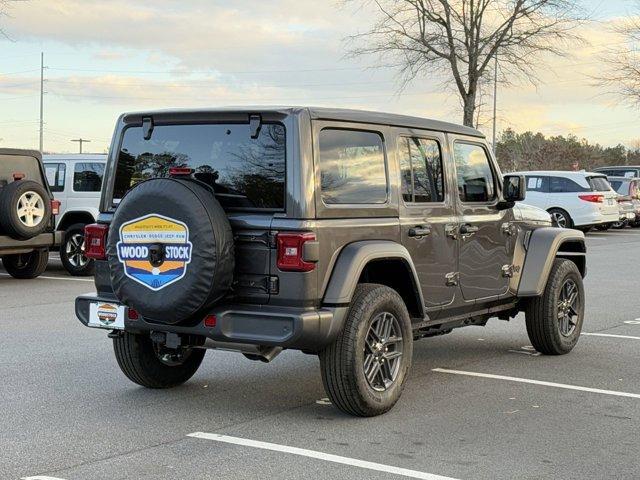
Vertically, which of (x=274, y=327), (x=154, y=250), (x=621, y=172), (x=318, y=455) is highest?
(x=621, y=172)

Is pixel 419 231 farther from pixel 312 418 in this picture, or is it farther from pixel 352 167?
pixel 312 418

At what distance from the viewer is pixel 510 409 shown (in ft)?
20.9

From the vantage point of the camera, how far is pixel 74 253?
1554 cm

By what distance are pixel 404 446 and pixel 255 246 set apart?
1.48 m

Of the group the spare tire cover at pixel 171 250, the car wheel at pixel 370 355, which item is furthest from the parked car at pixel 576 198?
the spare tire cover at pixel 171 250

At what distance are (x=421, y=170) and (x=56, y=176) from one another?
35.3ft

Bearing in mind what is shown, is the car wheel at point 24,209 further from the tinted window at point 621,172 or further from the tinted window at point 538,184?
the tinted window at point 621,172

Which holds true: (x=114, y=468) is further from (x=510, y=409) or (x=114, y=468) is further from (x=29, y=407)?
(x=510, y=409)

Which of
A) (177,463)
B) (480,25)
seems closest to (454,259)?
(177,463)

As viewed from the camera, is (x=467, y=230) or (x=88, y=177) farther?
(x=88, y=177)

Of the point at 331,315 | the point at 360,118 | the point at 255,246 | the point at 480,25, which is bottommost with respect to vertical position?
the point at 331,315

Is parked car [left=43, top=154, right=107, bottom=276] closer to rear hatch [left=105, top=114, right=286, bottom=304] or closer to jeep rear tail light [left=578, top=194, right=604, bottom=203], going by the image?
rear hatch [left=105, top=114, right=286, bottom=304]

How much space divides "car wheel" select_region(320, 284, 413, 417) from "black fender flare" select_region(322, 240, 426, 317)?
18cm

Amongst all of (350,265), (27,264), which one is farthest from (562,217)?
(350,265)
